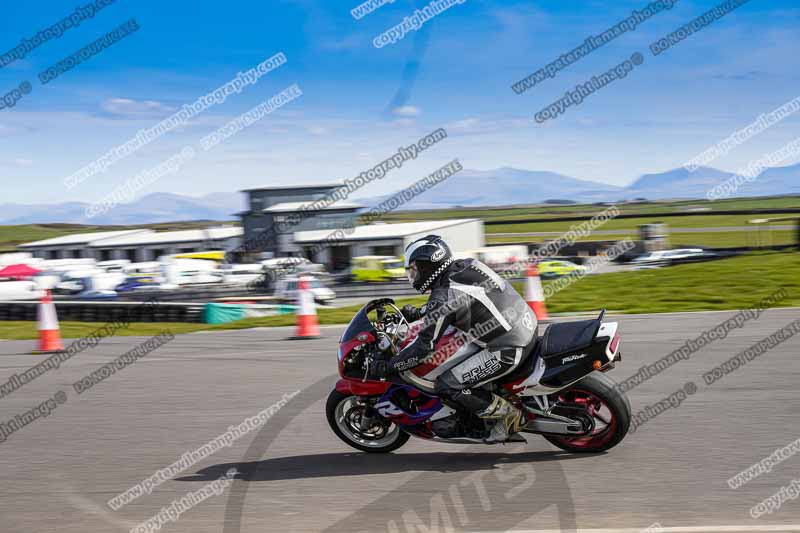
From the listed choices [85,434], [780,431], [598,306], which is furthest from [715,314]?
[85,434]

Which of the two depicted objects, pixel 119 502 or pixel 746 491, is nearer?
pixel 746 491

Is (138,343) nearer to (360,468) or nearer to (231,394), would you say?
(231,394)

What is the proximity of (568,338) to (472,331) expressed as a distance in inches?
26.1

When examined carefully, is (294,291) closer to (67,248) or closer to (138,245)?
(138,245)

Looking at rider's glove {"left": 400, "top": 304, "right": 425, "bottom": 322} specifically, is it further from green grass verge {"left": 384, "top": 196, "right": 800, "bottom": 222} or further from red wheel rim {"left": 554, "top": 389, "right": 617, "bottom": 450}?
green grass verge {"left": 384, "top": 196, "right": 800, "bottom": 222}

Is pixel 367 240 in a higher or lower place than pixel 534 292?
higher

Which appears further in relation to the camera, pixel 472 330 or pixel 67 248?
pixel 67 248

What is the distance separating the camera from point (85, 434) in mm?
6836

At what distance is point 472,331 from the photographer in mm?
5355

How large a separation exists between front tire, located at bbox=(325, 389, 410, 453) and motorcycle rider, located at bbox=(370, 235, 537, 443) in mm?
550

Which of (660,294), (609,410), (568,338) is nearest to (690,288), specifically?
(660,294)

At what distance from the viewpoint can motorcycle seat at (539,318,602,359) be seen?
520 cm

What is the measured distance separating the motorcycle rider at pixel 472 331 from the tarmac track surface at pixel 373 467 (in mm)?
418

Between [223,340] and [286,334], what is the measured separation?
102cm
